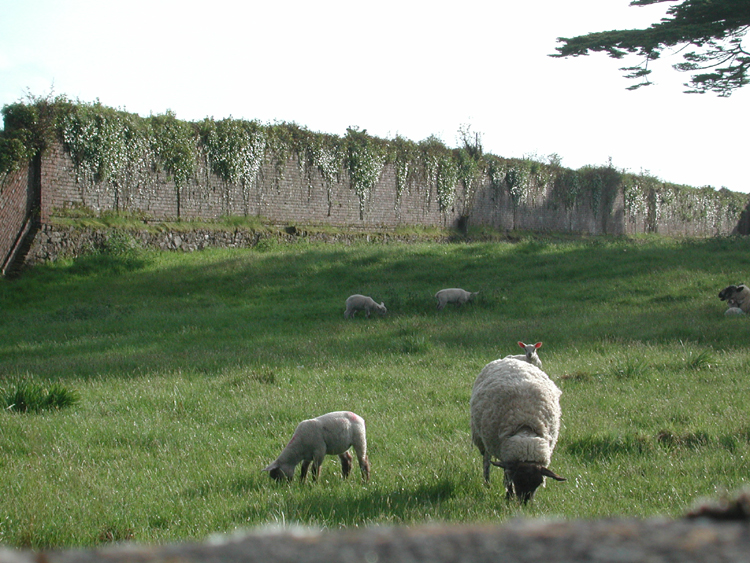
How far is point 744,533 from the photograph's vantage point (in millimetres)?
867

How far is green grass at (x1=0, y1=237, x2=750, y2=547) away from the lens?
5.24m

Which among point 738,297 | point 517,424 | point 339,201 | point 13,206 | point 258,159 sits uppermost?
point 258,159

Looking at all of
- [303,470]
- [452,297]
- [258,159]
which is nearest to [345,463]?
[303,470]

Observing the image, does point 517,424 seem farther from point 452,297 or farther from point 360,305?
point 452,297

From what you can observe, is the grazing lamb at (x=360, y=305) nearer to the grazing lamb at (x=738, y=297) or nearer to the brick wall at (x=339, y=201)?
the grazing lamb at (x=738, y=297)

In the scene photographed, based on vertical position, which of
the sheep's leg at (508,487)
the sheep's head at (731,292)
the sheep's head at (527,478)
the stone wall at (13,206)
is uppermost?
the stone wall at (13,206)

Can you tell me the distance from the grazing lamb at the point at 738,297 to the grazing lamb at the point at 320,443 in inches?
442

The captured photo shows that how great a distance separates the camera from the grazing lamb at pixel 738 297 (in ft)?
45.4

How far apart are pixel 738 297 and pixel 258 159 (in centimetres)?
1921

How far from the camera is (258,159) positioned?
27.0 m

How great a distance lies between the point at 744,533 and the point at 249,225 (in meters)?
26.3

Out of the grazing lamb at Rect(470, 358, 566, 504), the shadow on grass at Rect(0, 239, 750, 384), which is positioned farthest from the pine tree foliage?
the grazing lamb at Rect(470, 358, 566, 504)

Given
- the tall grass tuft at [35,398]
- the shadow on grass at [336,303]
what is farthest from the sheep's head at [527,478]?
the tall grass tuft at [35,398]

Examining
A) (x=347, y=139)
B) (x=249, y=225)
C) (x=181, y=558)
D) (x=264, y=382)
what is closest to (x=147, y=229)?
(x=249, y=225)
